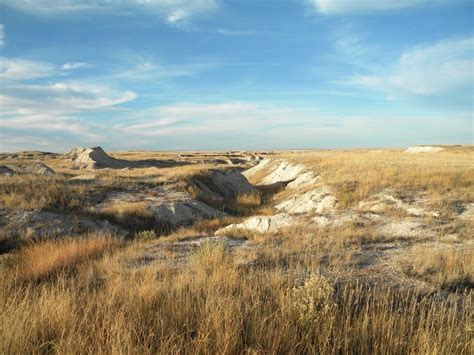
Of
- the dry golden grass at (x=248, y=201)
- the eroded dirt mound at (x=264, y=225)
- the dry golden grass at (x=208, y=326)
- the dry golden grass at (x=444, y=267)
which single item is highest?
the dry golden grass at (x=208, y=326)

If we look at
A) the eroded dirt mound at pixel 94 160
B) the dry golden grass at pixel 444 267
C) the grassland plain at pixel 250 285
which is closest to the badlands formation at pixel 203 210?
the grassland plain at pixel 250 285

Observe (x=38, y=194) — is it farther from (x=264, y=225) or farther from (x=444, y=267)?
(x=444, y=267)

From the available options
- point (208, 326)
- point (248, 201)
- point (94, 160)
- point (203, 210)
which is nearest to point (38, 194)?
point (203, 210)

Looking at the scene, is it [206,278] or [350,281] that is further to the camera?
[350,281]

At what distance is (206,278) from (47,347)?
7.46 feet

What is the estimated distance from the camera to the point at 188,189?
2036 centimetres

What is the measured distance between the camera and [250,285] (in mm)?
4488

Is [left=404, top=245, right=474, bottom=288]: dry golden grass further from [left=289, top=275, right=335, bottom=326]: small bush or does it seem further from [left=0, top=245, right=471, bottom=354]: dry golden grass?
[left=289, top=275, right=335, bottom=326]: small bush

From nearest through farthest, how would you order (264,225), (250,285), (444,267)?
(250,285), (444,267), (264,225)

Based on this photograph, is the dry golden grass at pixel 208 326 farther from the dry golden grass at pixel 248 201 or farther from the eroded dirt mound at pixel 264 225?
the dry golden grass at pixel 248 201

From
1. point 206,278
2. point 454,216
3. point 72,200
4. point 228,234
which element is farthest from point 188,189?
point 206,278

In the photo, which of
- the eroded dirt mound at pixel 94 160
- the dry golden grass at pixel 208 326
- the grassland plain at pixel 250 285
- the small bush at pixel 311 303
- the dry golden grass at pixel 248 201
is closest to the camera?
the dry golden grass at pixel 208 326

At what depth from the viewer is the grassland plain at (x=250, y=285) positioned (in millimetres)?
3316

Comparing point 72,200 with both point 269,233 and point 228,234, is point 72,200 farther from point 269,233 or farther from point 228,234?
point 269,233
